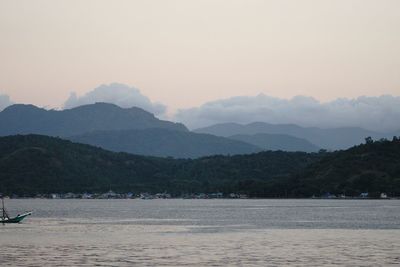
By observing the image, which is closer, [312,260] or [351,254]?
[312,260]

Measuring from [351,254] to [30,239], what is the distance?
167ft

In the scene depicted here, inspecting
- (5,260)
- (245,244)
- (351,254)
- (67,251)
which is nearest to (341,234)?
(245,244)

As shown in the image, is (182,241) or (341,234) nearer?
(182,241)

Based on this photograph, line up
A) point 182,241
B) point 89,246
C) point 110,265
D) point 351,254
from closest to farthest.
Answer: point 110,265 < point 351,254 < point 89,246 < point 182,241

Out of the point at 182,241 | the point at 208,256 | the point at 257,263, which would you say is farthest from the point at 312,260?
the point at 182,241

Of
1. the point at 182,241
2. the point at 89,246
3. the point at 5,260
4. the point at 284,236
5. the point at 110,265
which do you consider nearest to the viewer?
the point at 110,265

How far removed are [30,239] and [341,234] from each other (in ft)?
166

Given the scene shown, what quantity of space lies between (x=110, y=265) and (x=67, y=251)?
17.0m

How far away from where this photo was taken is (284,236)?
388 feet

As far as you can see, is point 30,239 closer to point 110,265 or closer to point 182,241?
point 182,241

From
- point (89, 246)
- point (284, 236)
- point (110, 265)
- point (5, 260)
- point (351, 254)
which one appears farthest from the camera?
point (284, 236)

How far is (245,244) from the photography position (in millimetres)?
103000

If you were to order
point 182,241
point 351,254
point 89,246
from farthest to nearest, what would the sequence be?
point 182,241 → point 89,246 → point 351,254

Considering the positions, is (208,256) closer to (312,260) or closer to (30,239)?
(312,260)
